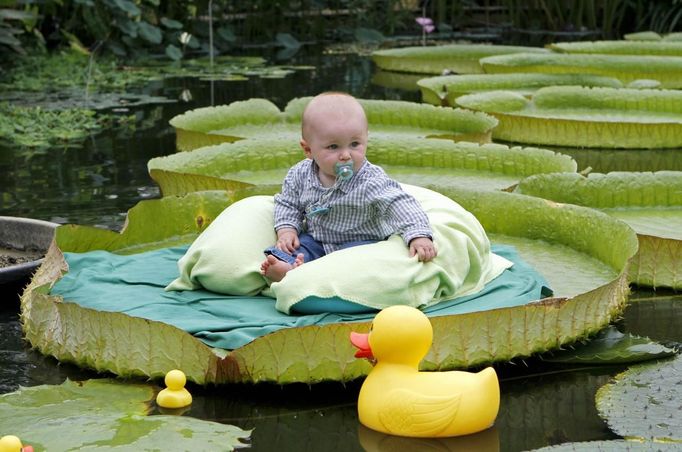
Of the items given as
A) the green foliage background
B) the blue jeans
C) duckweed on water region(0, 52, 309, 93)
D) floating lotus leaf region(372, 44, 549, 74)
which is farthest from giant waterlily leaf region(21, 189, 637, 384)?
floating lotus leaf region(372, 44, 549, 74)

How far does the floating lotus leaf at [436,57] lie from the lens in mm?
11289

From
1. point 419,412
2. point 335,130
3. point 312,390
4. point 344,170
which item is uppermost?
point 335,130

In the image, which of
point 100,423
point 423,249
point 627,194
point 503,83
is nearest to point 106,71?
point 503,83

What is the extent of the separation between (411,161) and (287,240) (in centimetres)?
204

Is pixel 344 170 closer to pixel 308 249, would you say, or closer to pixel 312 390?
pixel 308 249

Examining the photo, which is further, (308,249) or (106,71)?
(106,71)

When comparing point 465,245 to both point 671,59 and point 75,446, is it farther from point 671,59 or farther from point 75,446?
point 671,59

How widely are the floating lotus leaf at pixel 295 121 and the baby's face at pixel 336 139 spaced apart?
2.71 meters

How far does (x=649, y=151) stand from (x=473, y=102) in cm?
107

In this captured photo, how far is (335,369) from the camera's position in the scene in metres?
3.10

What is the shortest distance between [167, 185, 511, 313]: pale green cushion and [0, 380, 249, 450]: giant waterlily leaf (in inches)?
22.9

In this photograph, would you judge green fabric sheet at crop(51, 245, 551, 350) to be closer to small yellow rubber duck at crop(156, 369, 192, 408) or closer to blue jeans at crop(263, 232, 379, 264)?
blue jeans at crop(263, 232, 379, 264)

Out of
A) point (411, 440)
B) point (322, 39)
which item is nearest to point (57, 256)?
point (411, 440)

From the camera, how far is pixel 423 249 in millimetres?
3529
